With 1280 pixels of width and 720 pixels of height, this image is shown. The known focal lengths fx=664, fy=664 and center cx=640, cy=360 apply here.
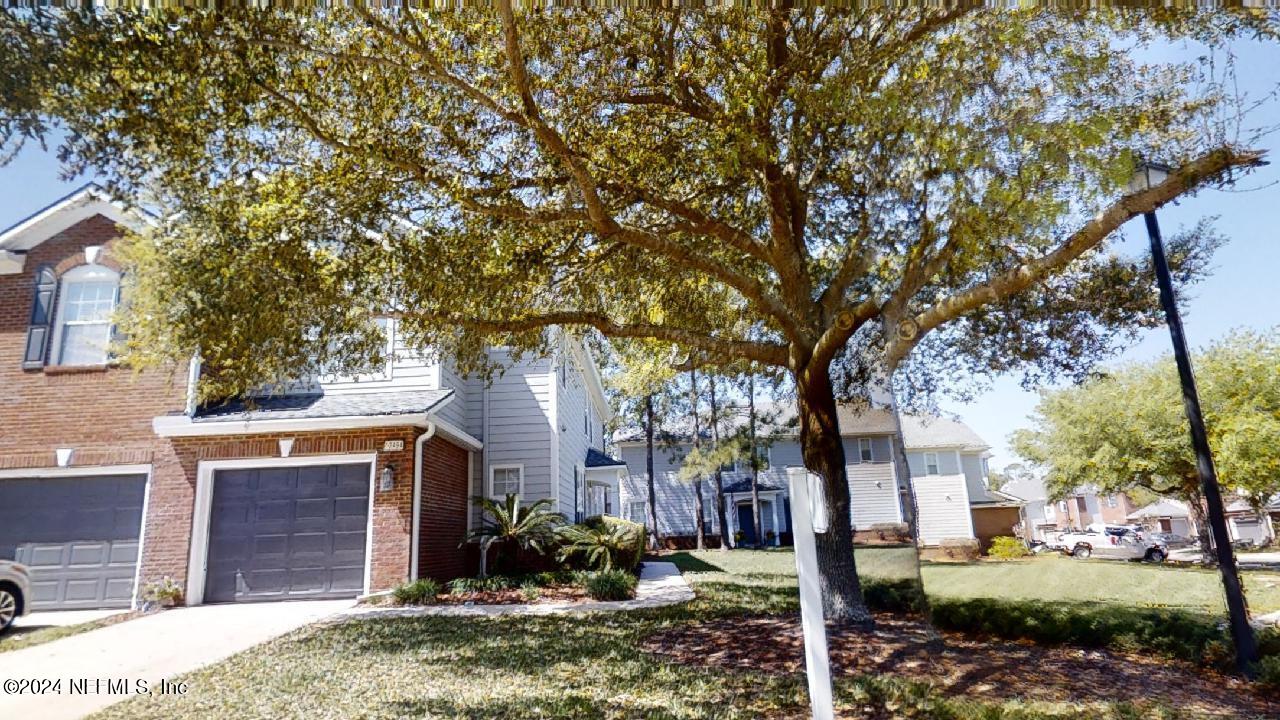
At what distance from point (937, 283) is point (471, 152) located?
17.9 ft

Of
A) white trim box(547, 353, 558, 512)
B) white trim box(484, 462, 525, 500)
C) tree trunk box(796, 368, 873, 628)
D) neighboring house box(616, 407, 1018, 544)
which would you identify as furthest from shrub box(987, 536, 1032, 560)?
white trim box(484, 462, 525, 500)

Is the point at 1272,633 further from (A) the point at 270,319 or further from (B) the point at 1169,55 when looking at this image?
(A) the point at 270,319

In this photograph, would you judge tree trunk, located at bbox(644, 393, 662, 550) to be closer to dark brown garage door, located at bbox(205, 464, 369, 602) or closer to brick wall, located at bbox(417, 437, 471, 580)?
brick wall, located at bbox(417, 437, 471, 580)

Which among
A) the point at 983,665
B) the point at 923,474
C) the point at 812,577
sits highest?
the point at 923,474

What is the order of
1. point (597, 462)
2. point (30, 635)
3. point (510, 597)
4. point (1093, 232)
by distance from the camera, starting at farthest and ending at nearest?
point (597, 462), point (510, 597), point (1093, 232), point (30, 635)

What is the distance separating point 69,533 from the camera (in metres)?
4.58

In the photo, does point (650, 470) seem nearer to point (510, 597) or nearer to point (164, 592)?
point (510, 597)

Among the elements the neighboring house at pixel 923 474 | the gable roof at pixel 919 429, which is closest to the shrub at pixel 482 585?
the neighboring house at pixel 923 474

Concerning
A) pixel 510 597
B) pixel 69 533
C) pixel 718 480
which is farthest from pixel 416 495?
pixel 718 480

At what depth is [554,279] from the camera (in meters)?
8.98

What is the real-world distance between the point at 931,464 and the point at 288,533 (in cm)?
958

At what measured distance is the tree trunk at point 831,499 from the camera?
7.01 m

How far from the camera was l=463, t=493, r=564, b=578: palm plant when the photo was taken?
40.1 feet

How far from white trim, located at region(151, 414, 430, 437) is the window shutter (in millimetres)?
6561
